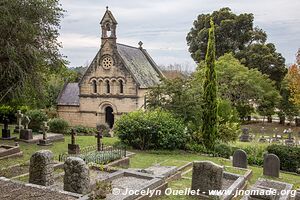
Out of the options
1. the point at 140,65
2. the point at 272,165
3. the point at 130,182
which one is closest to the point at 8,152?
the point at 130,182

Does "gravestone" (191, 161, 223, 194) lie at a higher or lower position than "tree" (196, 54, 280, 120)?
lower

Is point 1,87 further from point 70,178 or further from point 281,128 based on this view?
point 281,128

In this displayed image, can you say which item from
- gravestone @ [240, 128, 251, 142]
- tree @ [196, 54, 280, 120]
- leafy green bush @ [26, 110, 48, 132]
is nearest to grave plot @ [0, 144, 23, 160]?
leafy green bush @ [26, 110, 48, 132]

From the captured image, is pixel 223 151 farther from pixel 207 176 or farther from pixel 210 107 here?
pixel 207 176

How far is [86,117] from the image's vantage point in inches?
1465

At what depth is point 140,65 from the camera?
3838 centimetres

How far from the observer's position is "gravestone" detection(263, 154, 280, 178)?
1656 centimetres

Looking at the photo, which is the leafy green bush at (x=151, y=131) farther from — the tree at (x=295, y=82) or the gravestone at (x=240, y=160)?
the tree at (x=295, y=82)

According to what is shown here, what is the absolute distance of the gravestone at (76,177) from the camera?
10.1m

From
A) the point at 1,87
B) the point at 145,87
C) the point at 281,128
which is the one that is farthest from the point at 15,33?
the point at 281,128

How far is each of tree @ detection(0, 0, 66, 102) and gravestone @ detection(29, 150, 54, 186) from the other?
7.14 m

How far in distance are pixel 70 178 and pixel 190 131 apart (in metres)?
15.3

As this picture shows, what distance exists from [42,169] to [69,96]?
29.3 metres

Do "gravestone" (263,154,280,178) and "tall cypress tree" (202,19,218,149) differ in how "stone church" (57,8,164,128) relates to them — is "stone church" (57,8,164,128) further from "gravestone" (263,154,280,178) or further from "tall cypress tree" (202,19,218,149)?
"gravestone" (263,154,280,178)
